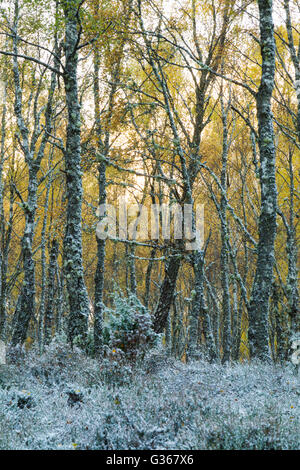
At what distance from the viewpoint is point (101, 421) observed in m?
3.97

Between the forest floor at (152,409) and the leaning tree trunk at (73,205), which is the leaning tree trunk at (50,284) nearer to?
the leaning tree trunk at (73,205)

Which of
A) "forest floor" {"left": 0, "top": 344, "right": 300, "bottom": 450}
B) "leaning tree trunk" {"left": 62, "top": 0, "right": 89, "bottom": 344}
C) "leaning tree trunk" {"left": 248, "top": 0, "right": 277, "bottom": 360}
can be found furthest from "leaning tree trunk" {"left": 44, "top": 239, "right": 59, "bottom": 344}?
"leaning tree trunk" {"left": 248, "top": 0, "right": 277, "bottom": 360}

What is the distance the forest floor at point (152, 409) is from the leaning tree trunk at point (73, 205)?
1811 mm

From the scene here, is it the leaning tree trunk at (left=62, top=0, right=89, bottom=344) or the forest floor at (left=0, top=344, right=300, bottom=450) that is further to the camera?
the leaning tree trunk at (left=62, top=0, right=89, bottom=344)

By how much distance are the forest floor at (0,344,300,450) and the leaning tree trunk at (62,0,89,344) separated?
1811 millimetres

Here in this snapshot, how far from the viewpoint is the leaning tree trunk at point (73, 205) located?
8250 mm

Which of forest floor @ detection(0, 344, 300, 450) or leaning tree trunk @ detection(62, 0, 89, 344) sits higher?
leaning tree trunk @ detection(62, 0, 89, 344)

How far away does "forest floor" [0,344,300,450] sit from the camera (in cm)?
342

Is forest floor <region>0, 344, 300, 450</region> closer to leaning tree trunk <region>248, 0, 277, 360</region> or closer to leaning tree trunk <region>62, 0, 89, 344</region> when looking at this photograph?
leaning tree trunk <region>248, 0, 277, 360</region>

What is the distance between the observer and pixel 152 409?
421 centimetres

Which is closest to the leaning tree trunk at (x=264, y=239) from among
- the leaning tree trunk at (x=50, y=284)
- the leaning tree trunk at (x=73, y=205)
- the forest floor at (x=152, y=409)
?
the forest floor at (x=152, y=409)

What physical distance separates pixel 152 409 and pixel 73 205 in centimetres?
520

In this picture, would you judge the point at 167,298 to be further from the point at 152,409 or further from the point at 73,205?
the point at 152,409

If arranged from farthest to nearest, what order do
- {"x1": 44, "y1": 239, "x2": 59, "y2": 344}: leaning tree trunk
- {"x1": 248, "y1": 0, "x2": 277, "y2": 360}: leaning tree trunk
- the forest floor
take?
{"x1": 44, "y1": 239, "x2": 59, "y2": 344}: leaning tree trunk
{"x1": 248, "y1": 0, "x2": 277, "y2": 360}: leaning tree trunk
the forest floor
